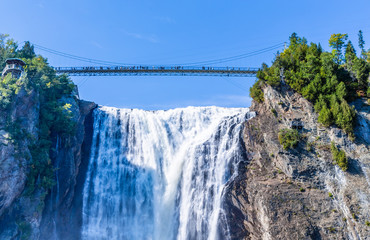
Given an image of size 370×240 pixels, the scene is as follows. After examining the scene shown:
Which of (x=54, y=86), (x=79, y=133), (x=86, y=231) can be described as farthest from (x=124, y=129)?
(x=86, y=231)

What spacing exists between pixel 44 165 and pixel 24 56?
72.8 feet

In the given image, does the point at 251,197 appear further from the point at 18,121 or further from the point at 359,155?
the point at 18,121

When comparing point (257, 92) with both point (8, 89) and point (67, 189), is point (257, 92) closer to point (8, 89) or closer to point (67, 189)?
point (67, 189)

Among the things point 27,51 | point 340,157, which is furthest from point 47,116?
point 340,157

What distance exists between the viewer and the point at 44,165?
3438 cm

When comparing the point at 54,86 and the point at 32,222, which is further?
the point at 54,86

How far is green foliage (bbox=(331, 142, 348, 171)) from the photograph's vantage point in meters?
33.1

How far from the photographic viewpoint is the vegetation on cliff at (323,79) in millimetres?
35875

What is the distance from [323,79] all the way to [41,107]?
118 ft

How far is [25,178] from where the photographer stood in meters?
32.0

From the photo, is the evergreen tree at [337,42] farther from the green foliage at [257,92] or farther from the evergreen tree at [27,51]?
the evergreen tree at [27,51]

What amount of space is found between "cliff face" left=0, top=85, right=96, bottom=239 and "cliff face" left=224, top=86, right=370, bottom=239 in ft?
61.1

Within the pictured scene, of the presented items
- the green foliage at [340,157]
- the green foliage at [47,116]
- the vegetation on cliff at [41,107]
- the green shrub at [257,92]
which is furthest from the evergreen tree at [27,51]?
the green foliage at [340,157]

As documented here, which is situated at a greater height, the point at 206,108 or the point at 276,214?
the point at 206,108
